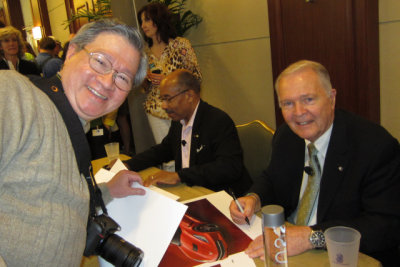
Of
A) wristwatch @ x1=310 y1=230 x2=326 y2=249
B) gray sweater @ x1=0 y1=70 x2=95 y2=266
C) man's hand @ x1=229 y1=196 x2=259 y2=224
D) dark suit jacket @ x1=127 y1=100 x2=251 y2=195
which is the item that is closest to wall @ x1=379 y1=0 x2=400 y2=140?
dark suit jacket @ x1=127 y1=100 x2=251 y2=195

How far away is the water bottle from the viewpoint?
786mm

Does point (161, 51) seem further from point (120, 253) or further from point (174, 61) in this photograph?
point (120, 253)

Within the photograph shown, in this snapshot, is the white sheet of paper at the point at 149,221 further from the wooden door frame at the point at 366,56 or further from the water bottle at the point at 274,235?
the wooden door frame at the point at 366,56

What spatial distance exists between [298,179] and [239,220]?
46 centimetres

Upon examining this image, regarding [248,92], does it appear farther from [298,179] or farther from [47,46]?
[47,46]

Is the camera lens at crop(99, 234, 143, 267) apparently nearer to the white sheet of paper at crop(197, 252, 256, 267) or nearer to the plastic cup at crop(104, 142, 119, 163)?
the white sheet of paper at crop(197, 252, 256, 267)

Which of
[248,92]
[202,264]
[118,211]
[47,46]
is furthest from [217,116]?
[47,46]

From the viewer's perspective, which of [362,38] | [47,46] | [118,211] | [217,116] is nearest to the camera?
[118,211]

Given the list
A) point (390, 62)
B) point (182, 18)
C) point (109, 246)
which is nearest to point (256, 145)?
point (390, 62)

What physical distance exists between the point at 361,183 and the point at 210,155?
3.44 ft

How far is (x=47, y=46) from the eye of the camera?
15.7 ft

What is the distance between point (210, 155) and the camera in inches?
86.7

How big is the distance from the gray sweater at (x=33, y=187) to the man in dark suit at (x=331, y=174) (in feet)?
2.01

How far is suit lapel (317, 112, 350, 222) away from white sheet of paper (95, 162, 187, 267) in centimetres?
66
